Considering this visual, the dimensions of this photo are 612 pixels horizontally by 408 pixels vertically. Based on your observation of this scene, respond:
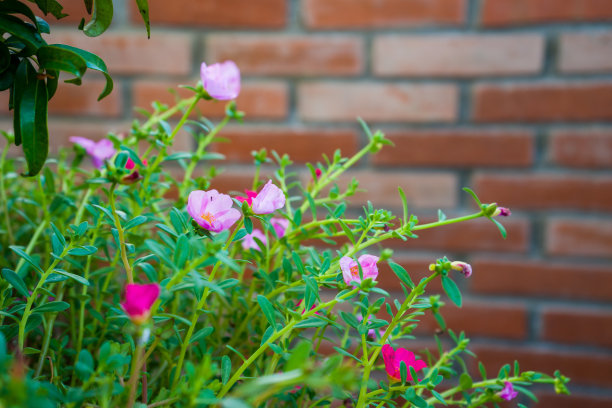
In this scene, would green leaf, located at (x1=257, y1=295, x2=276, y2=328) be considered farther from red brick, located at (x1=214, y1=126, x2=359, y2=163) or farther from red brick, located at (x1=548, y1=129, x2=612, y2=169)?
red brick, located at (x1=548, y1=129, x2=612, y2=169)

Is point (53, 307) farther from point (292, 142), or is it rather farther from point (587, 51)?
point (587, 51)

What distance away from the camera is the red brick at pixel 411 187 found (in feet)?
3.00

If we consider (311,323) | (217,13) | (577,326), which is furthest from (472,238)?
(311,323)

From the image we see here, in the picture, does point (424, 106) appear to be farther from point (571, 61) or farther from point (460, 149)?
point (571, 61)

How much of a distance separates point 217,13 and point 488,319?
2.27ft

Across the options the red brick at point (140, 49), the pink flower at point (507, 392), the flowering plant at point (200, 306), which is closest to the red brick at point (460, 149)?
the red brick at point (140, 49)

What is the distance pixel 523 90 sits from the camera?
0.88 metres

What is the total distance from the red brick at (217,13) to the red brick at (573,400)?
77 cm

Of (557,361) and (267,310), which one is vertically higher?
(267,310)

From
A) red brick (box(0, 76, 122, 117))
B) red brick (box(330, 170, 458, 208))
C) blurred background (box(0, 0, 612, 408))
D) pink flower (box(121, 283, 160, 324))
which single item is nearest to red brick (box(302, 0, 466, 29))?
blurred background (box(0, 0, 612, 408))

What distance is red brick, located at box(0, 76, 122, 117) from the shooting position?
92cm

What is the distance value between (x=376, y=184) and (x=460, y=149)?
0.15m

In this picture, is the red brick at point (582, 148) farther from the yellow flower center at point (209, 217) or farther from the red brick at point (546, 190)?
the yellow flower center at point (209, 217)

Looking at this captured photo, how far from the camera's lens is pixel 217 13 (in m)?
0.89
